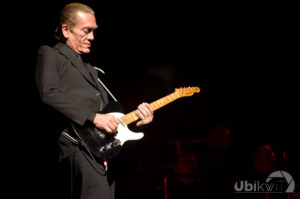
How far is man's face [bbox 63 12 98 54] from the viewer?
7.10 ft

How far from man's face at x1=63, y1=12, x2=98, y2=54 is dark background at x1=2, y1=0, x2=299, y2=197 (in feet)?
4.37

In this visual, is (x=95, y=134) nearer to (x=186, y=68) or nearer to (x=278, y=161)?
(x=278, y=161)

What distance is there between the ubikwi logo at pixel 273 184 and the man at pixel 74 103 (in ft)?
7.85

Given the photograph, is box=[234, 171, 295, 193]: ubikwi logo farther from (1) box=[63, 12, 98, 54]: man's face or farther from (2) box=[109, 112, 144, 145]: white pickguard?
(1) box=[63, 12, 98, 54]: man's face

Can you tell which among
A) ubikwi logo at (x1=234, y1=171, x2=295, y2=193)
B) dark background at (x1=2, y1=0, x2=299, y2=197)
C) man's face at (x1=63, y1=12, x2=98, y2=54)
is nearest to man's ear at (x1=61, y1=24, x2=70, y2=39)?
man's face at (x1=63, y1=12, x2=98, y2=54)

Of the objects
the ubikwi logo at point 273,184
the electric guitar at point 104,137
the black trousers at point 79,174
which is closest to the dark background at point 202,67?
the ubikwi logo at point 273,184

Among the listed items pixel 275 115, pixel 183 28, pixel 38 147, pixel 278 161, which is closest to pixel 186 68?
pixel 183 28

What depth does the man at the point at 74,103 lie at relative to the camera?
72.2 inches

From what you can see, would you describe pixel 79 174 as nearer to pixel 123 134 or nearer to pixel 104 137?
pixel 104 137

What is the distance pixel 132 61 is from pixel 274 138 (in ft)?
12.4

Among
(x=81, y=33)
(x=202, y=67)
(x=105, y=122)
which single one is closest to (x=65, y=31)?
(x=81, y=33)

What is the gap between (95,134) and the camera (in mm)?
1962

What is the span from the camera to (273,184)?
11.8 ft

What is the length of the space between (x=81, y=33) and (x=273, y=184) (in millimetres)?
3227
